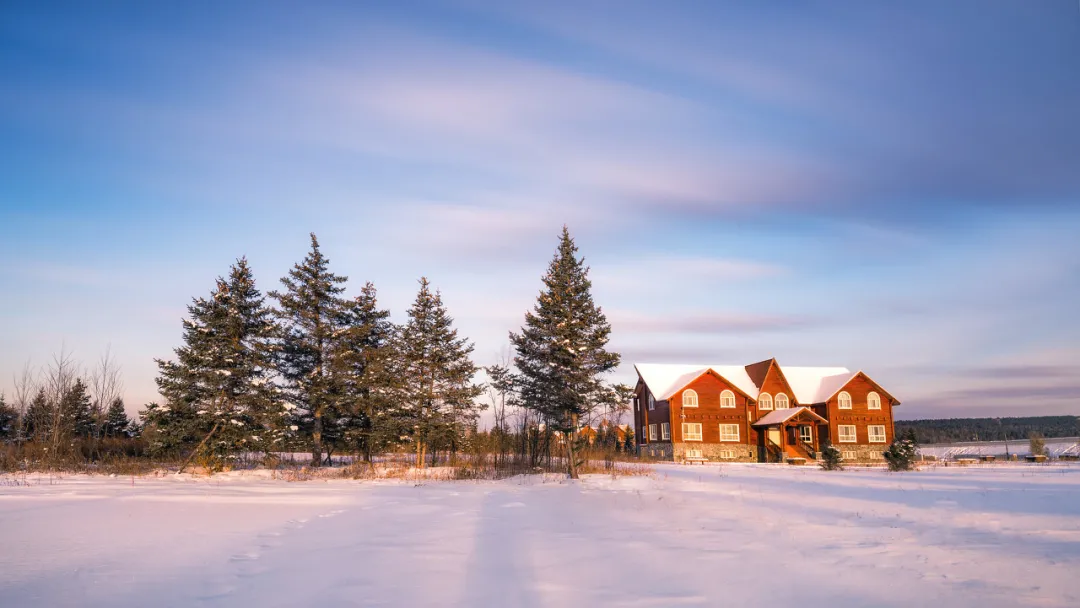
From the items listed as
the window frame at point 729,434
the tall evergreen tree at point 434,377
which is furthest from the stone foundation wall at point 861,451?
the tall evergreen tree at point 434,377

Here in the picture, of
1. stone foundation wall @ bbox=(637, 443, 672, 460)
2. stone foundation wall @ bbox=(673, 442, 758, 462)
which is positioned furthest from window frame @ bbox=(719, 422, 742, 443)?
stone foundation wall @ bbox=(637, 443, 672, 460)

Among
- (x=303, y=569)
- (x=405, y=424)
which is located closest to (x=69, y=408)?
(x=405, y=424)

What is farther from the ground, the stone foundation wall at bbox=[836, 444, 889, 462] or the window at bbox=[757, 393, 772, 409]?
the window at bbox=[757, 393, 772, 409]

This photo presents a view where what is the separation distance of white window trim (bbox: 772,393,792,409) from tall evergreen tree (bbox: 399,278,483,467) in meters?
31.2

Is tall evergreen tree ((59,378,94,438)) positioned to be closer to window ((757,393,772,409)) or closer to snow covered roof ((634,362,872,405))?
snow covered roof ((634,362,872,405))

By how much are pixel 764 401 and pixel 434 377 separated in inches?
1286

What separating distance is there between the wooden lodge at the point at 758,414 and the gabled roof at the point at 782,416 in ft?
0.26

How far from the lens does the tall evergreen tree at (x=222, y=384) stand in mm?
27484

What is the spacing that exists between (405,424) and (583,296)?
12.0 metres

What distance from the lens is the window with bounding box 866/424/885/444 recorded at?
54688 millimetres

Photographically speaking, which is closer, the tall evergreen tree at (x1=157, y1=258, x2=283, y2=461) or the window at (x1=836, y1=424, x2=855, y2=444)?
the tall evergreen tree at (x1=157, y1=258, x2=283, y2=461)

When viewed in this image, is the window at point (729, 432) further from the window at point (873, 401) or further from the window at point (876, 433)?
the window at point (873, 401)

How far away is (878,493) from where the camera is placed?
58.8 ft

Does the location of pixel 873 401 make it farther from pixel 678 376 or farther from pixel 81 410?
pixel 81 410
